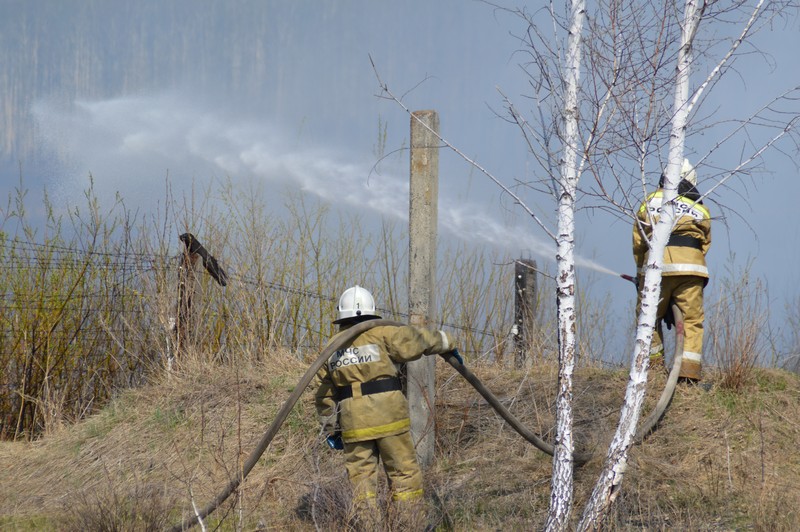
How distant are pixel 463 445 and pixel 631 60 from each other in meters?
3.84

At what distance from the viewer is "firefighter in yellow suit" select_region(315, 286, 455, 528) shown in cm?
573

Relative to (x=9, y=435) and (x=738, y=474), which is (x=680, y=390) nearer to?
(x=738, y=474)

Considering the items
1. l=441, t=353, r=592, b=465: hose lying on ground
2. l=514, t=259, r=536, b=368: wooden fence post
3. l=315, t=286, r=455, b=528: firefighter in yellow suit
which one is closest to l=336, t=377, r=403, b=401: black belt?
l=315, t=286, r=455, b=528: firefighter in yellow suit

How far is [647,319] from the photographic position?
197 inches

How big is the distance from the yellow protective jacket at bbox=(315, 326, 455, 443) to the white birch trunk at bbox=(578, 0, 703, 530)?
1403 millimetres

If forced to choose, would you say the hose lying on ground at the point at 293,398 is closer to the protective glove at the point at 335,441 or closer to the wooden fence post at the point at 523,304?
the protective glove at the point at 335,441

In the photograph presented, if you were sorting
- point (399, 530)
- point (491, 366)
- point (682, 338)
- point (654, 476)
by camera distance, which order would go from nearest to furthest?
point (399, 530)
point (654, 476)
point (682, 338)
point (491, 366)

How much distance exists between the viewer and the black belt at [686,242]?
7.73 meters

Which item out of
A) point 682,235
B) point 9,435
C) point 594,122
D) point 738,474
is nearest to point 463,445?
point 738,474

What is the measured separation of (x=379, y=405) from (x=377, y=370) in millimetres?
246

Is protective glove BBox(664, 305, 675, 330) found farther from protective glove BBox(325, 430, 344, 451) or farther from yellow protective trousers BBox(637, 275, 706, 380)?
protective glove BBox(325, 430, 344, 451)

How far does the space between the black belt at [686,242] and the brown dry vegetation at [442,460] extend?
51.7 inches

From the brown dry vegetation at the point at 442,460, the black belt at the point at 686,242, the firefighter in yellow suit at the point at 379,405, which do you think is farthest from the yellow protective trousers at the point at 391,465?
the black belt at the point at 686,242

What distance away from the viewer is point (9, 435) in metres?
11.2
